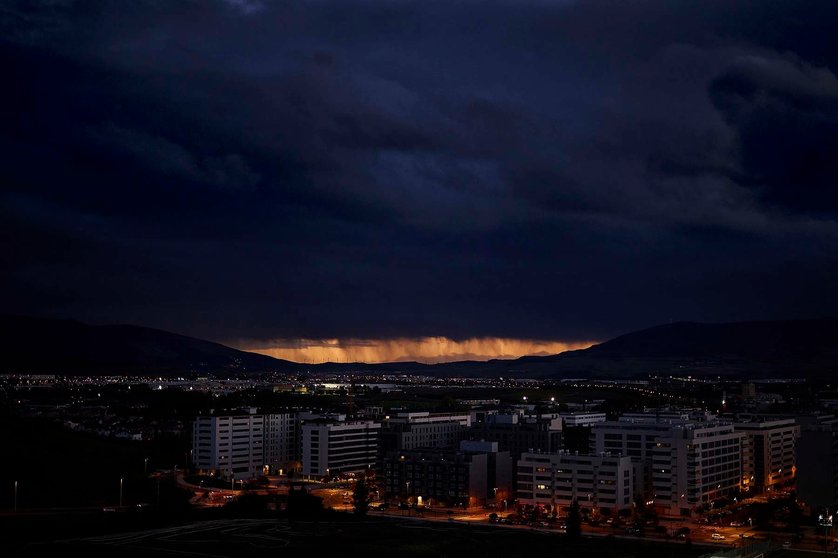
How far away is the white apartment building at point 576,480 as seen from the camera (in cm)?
4634

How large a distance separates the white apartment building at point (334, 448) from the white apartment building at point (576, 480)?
17.9 m

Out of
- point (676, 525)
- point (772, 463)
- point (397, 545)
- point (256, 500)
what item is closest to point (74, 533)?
point (256, 500)

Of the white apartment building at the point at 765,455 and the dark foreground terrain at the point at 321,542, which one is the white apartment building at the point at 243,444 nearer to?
the dark foreground terrain at the point at 321,542

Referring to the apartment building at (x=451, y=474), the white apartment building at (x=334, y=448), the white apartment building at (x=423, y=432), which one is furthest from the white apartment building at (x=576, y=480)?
the white apartment building at (x=334, y=448)

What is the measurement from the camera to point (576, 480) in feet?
154

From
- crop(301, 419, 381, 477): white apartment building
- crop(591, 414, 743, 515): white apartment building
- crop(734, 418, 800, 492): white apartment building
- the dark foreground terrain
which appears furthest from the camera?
crop(301, 419, 381, 477): white apartment building

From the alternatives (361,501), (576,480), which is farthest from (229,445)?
(576,480)

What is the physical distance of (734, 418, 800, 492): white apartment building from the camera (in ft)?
185

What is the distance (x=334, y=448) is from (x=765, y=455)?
27.9 m

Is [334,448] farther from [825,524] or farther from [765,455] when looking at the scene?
[825,524]

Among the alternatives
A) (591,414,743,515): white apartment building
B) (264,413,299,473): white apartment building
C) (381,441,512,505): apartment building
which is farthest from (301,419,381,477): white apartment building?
(591,414,743,515): white apartment building

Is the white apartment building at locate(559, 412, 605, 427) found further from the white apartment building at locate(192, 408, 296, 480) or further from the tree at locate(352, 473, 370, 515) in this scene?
the tree at locate(352, 473, 370, 515)

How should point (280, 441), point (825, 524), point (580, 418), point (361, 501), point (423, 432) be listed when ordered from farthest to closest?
point (580, 418), point (280, 441), point (423, 432), point (361, 501), point (825, 524)

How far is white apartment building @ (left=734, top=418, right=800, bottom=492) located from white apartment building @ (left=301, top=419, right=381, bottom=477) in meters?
24.1
